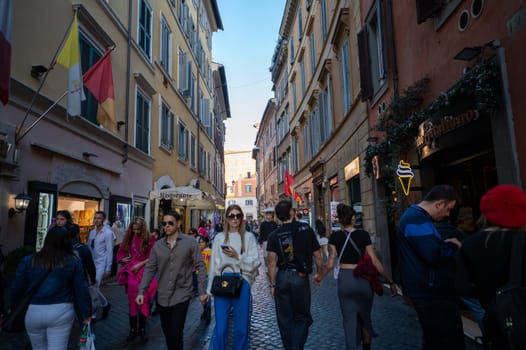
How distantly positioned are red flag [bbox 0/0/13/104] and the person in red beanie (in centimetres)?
579

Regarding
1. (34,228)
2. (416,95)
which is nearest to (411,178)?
(416,95)

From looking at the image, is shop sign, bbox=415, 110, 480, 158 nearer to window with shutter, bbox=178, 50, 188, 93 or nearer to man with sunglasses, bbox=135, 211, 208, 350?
man with sunglasses, bbox=135, 211, 208, 350

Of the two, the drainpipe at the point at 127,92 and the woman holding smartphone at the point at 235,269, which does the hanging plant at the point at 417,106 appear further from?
the drainpipe at the point at 127,92

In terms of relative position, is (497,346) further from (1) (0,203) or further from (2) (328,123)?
(2) (328,123)

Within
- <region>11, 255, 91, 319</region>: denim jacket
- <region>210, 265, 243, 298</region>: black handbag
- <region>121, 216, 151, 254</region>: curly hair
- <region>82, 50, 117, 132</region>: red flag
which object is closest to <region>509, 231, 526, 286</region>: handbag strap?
<region>210, 265, 243, 298</region>: black handbag

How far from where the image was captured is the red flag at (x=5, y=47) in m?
5.22

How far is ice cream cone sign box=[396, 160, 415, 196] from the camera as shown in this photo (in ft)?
24.5

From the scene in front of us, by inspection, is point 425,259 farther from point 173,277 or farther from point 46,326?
point 46,326

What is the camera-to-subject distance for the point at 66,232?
3.64 metres

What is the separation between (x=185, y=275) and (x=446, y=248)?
2613 millimetres

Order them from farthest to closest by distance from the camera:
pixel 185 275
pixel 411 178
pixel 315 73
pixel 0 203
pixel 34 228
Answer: pixel 315 73
pixel 411 178
pixel 34 228
pixel 0 203
pixel 185 275

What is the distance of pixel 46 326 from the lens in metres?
3.32

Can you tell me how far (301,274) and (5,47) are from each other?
5106mm

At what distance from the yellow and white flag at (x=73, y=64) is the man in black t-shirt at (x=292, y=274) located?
4847mm
